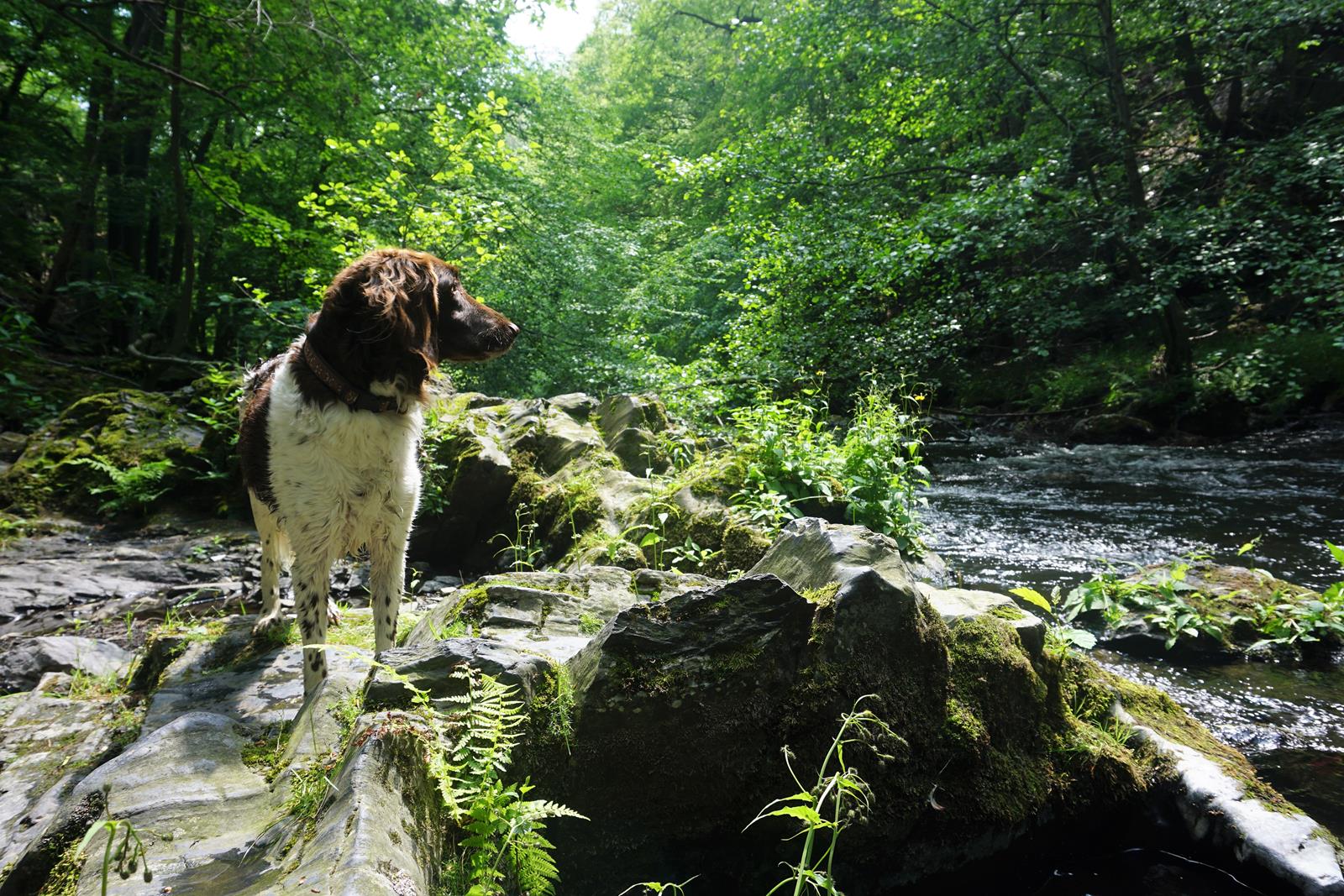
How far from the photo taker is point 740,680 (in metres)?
2.26

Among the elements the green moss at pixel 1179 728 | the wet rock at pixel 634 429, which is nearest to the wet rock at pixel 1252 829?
the green moss at pixel 1179 728

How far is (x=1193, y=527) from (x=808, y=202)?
30.6 feet

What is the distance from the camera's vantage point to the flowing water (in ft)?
11.3

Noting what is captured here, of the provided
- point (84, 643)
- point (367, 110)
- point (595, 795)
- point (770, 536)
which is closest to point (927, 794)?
point (595, 795)

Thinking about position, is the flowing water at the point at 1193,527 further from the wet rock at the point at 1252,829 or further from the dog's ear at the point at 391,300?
the dog's ear at the point at 391,300

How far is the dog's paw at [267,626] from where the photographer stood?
374 centimetres

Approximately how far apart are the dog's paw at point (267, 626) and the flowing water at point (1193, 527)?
4706 millimetres

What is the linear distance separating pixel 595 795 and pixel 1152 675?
362 centimetres

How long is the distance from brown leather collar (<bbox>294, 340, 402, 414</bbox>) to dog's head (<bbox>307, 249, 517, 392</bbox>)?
4 cm

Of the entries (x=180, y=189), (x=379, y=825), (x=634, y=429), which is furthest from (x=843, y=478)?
(x=180, y=189)

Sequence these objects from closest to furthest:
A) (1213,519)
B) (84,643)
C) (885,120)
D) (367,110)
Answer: (84,643), (1213,519), (367,110), (885,120)

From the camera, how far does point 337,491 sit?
318 cm

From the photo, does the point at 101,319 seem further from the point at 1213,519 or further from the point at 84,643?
the point at 1213,519

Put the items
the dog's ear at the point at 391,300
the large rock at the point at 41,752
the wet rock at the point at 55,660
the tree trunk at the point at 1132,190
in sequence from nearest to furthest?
the large rock at the point at 41,752, the dog's ear at the point at 391,300, the wet rock at the point at 55,660, the tree trunk at the point at 1132,190
